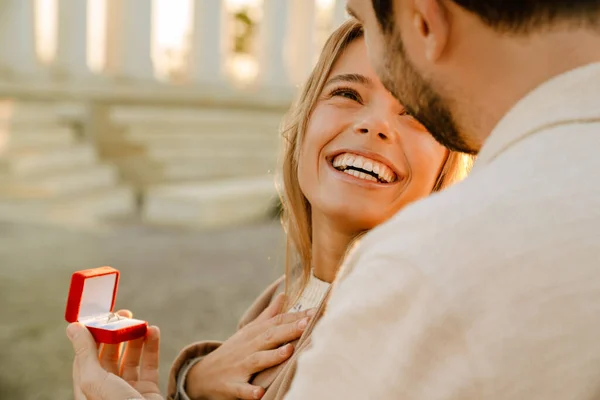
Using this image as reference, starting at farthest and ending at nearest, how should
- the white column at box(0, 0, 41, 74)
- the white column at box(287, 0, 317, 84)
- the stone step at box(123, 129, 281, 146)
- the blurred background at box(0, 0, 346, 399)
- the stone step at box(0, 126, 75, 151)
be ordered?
the white column at box(287, 0, 317, 84) → the stone step at box(123, 129, 281, 146) → the white column at box(0, 0, 41, 74) → the stone step at box(0, 126, 75, 151) → the blurred background at box(0, 0, 346, 399)

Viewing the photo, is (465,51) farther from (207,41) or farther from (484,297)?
(207,41)

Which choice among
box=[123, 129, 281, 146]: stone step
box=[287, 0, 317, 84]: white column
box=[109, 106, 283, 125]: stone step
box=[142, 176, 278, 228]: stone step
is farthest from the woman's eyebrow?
box=[287, 0, 317, 84]: white column

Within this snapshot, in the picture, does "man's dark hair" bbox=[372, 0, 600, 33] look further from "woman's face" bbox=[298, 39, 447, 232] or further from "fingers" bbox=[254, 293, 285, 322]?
"fingers" bbox=[254, 293, 285, 322]

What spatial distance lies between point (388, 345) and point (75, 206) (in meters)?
9.15

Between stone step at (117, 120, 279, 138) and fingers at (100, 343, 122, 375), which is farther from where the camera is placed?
stone step at (117, 120, 279, 138)

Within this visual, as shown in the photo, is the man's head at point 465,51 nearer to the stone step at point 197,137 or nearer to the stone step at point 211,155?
the stone step at point 197,137

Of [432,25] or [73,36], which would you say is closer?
[432,25]

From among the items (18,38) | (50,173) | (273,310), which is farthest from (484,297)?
(18,38)

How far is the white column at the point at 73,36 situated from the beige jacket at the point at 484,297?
42.4 ft

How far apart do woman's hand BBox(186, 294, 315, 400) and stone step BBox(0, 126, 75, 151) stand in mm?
8267

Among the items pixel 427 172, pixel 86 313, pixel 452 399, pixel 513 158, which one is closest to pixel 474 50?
pixel 513 158

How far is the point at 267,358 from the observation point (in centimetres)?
174

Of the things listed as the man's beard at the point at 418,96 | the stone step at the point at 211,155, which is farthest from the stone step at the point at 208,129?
the man's beard at the point at 418,96

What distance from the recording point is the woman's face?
6.16 ft
